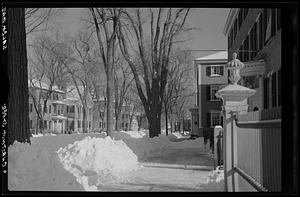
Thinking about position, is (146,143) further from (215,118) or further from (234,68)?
(234,68)

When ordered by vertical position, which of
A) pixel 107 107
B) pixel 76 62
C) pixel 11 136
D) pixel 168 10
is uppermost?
pixel 168 10

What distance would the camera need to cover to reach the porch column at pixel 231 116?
13.7ft

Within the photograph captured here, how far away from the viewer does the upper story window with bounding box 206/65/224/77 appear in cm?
410

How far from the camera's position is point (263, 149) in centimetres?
366

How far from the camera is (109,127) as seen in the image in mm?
4441

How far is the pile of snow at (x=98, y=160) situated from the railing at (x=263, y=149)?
122 centimetres

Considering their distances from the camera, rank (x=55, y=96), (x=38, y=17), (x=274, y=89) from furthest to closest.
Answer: (x=55, y=96) < (x=38, y=17) < (x=274, y=89)

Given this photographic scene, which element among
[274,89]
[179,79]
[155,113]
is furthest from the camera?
[155,113]

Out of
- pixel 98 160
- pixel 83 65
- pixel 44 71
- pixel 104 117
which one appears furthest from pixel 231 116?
pixel 44 71

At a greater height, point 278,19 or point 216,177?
point 278,19

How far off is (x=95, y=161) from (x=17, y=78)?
1188 mm
